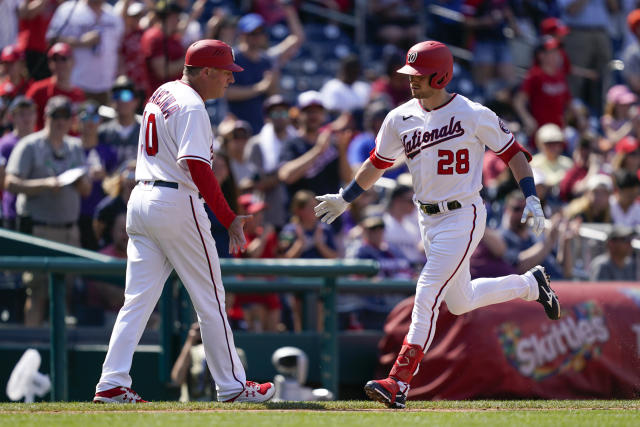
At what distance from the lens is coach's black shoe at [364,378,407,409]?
6.44 meters

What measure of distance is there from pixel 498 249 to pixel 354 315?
1460mm

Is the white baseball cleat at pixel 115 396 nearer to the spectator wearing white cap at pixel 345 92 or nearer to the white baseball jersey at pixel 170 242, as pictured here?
the white baseball jersey at pixel 170 242

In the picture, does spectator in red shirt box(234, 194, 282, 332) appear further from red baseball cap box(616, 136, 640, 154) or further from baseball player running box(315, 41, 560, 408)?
red baseball cap box(616, 136, 640, 154)

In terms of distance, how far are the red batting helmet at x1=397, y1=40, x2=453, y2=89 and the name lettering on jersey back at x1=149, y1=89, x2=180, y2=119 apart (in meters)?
1.30

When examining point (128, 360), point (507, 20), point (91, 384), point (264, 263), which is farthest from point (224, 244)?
point (507, 20)

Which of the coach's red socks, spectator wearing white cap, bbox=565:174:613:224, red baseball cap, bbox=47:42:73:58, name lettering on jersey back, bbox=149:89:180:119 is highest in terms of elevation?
red baseball cap, bbox=47:42:73:58

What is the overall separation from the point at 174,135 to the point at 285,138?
5.28 m

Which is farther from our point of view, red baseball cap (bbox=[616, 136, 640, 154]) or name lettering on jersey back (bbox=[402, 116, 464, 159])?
red baseball cap (bbox=[616, 136, 640, 154])

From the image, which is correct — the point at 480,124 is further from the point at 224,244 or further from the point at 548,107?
the point at 548,107

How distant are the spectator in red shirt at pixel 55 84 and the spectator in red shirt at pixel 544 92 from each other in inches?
247

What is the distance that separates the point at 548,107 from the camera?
15234 mm

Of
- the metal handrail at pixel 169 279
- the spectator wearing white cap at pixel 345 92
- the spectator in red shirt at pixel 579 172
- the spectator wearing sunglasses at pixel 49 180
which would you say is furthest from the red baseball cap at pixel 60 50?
the spectator in red shirt at pixel 579 172

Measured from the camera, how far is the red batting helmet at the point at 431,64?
21.9 ft

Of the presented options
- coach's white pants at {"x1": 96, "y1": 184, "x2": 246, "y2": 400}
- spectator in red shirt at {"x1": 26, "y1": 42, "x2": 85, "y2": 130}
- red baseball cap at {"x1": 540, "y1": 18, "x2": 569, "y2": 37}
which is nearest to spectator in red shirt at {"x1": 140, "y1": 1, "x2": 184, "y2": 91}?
spectator in red shirt at {"x1": 26, "y1": 42, "x2": 85, "y2": 130}
